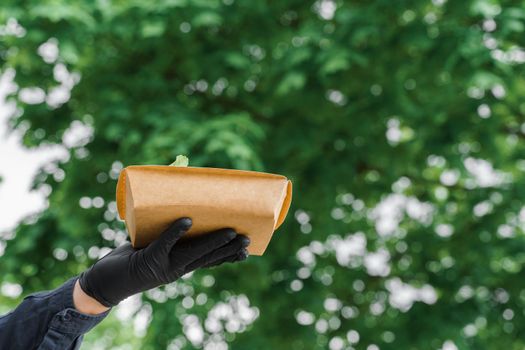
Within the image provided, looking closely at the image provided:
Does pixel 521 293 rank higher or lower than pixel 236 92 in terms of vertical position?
lower

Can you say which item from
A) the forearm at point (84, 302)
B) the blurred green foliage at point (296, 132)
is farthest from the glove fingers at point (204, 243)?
the blurred green foliage at point (296, 132)

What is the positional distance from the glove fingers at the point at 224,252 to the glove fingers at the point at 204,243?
1.1 inches

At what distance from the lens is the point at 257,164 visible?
211 inches

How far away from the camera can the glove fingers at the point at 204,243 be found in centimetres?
197

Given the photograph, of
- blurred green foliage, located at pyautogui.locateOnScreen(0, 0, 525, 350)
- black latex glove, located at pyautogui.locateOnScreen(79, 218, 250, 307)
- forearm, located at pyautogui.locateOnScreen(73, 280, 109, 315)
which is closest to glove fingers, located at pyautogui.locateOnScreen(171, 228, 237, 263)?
black latex glove, located at pyautogui.locateOnScreen(79, 218, 250, 307)

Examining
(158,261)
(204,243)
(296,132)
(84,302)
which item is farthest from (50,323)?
(296,132)

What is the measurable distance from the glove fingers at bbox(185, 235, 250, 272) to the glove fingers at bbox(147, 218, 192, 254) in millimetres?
117

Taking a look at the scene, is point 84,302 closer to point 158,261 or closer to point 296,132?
point 158,261

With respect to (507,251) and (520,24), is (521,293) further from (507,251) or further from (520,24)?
(520,24)

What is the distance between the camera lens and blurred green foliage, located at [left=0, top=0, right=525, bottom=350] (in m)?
5.55

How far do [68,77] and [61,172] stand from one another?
911 mm

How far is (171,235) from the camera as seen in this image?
1.93m

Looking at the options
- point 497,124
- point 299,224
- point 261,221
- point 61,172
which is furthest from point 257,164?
point 261,221

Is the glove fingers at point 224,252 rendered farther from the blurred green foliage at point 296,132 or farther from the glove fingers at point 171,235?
the blurred green foliage at point 296,132
